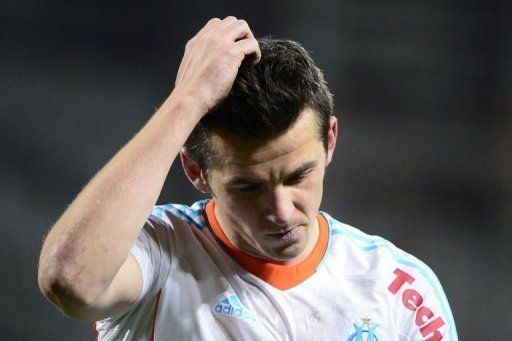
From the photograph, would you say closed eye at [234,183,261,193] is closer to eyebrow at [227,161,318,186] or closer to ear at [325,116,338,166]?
eyebrow at [227,161,318,186]

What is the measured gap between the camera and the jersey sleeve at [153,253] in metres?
1.11

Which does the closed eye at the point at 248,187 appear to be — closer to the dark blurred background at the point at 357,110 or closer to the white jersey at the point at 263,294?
the white jersey at the point at 263,294

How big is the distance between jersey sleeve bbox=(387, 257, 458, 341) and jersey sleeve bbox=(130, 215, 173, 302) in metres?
0.40

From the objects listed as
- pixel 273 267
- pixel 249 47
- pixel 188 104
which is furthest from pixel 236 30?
pixel 273 267

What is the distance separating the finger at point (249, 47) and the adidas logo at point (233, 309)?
1.34 ft

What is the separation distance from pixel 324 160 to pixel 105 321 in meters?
0.46

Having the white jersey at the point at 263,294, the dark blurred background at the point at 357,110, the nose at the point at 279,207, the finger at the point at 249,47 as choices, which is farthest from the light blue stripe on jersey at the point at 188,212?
the dark blurred background at the point at 357,110

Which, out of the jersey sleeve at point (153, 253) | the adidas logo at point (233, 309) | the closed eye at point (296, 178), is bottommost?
the adidas logo at point (233, 309)

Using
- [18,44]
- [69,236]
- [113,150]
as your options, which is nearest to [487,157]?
[113,150]

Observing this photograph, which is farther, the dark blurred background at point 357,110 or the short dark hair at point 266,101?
the dark blurred background at point 357,110

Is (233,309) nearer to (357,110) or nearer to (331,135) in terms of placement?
(331,135)

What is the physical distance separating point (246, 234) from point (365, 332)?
263 mm

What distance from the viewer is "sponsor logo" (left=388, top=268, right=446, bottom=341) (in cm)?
123

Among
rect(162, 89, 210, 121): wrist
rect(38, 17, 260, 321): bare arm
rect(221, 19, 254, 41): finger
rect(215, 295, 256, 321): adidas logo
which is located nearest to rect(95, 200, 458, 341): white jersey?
rect(215, 295, 256, 321): adidas logo
